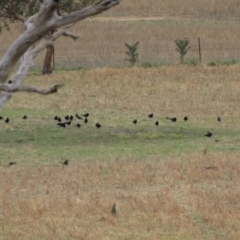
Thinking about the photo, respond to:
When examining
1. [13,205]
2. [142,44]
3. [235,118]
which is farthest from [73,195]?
[142,44]

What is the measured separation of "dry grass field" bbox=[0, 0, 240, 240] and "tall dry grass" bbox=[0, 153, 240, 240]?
0.02 metres

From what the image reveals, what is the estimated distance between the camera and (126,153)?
16.9 metres

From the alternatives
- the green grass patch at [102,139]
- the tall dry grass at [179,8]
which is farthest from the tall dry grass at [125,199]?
the tall dry grass at [179,8]

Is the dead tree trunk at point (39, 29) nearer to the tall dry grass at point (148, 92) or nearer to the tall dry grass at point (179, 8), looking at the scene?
the tall dry grass at point (148, 92)

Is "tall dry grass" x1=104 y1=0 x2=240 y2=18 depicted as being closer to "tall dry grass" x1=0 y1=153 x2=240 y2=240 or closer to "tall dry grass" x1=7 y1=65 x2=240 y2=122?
"tall dry grass" x1=7 y1=65 x2=240 y2=122

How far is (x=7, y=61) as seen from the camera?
6883 mm

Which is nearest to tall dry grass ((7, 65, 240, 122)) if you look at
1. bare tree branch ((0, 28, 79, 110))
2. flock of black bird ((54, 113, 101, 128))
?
flock of black bird ((54, 113, 101, 128))

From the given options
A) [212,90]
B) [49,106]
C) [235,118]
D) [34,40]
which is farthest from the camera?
[212,90]

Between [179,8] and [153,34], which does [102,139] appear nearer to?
[153,34]

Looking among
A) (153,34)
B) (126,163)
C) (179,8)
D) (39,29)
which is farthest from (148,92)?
(179,8)

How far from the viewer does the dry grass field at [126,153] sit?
35.9 feet

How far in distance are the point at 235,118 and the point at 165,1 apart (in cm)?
3736

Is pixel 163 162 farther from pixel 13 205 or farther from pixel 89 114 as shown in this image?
pixel 89 114

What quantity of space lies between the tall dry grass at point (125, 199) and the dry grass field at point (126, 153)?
0.02 metres
